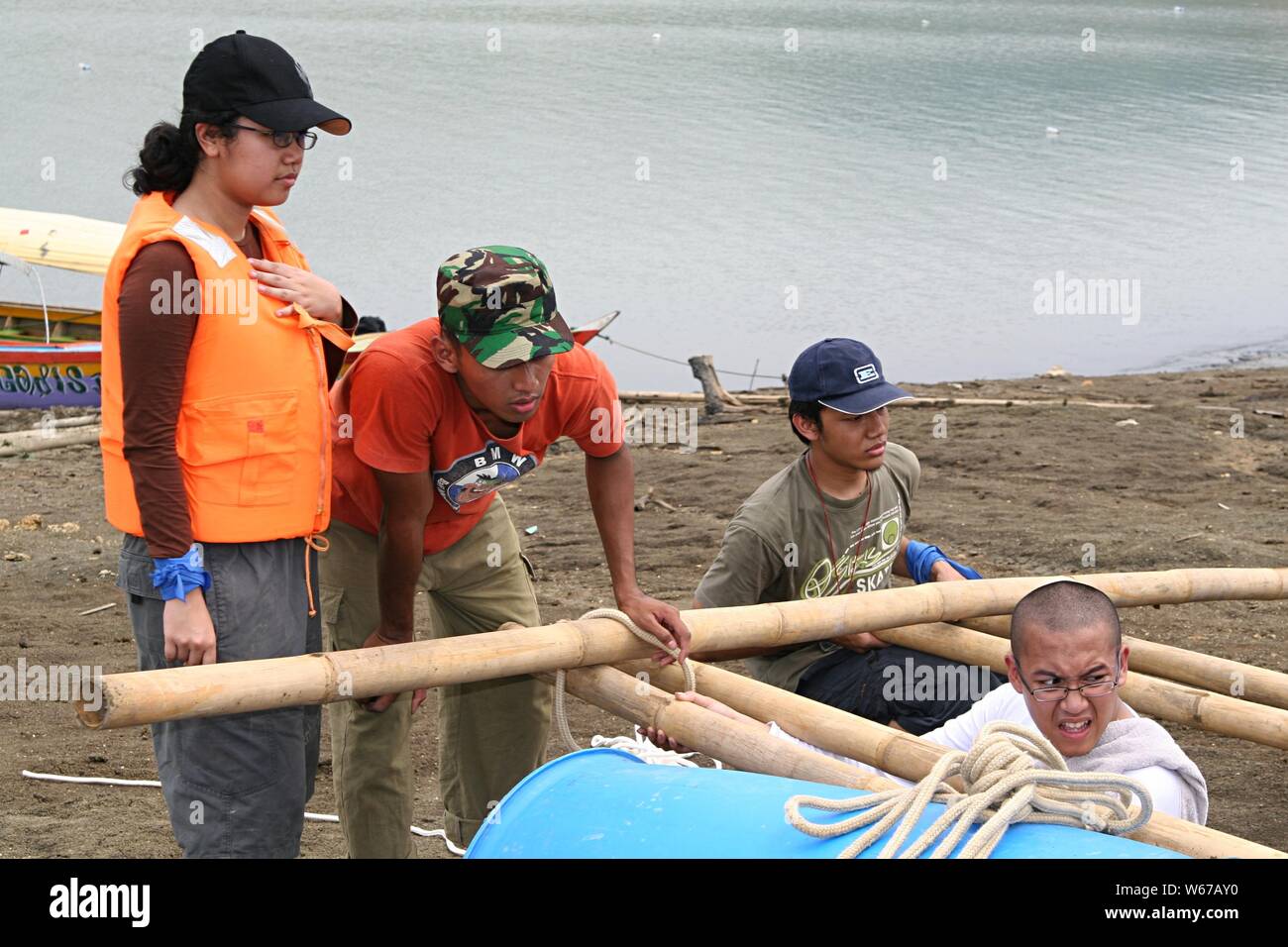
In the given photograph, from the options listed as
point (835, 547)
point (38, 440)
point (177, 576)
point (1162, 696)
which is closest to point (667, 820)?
point (177, 576)

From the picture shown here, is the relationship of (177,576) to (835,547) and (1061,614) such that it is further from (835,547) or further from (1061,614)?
(835,547)

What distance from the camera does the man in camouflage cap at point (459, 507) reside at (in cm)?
301

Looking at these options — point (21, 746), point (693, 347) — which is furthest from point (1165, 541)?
point (693, 347)

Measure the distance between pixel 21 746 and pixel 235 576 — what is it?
2.56 meters

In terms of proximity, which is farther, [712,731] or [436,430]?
[436,430]

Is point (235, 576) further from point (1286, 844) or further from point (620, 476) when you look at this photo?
point (1286, 844)

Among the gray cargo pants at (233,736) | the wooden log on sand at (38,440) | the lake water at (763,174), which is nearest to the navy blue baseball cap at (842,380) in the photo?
the gray cargo pants at (233,736)

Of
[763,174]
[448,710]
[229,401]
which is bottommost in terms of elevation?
[448,710]

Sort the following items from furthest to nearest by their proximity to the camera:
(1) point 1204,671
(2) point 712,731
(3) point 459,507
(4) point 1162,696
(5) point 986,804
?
(1) point 1204,671, (4) point 1162,696, (3) point 459,507, (2) point 712,731, (5) point 986,804

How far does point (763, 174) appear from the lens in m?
18.7

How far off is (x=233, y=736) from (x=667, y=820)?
1.01 meters

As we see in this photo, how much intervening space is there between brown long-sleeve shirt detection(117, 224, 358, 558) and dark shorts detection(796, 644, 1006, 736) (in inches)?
69.8

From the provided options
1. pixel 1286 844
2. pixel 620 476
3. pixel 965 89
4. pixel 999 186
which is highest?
pixel 965 89

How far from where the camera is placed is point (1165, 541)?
7.00m
